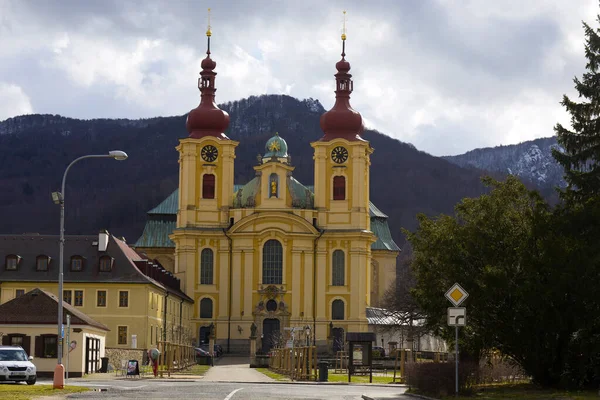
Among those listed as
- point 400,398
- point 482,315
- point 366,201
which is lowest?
point 400,398

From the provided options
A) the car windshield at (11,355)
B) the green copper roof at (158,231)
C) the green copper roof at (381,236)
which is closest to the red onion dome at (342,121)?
the green copper roof at (381,236)

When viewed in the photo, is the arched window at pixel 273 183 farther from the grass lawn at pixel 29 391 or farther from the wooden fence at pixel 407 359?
the grass lawn at pixel 29 391

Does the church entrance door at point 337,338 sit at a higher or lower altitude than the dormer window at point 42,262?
lower

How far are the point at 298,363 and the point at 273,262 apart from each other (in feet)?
167

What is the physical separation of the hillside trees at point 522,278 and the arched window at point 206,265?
6675cm

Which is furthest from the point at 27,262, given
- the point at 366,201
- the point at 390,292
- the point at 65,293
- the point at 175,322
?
the point at 390,292

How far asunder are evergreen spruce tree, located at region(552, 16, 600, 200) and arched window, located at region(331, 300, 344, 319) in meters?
68.0

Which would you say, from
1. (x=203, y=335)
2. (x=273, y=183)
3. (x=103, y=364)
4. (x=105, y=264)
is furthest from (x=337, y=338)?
(x=103, y=364)

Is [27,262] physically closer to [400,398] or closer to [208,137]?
[208,137]

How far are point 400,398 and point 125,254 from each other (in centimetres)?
5136

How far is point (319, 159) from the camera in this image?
108188 millimetres

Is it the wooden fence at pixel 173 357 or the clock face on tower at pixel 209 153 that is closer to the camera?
the wooden fence at pixel 173 357

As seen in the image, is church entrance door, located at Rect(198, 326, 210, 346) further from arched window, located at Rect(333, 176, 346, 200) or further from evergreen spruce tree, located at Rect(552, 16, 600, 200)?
evergreen spruce tree, located at Rect(552, 16, 600, 200)

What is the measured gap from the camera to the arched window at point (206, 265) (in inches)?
4289
